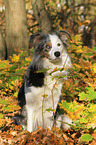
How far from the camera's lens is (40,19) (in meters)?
6.35

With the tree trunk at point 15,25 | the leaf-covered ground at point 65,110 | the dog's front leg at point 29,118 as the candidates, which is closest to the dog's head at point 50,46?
the leaf-covered ground at point 65,110

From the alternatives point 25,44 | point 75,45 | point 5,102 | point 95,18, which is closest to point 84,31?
point 95,18

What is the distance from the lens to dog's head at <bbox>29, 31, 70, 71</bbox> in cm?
345

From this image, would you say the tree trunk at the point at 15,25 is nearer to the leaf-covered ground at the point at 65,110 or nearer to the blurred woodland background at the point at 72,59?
the blurred woodland background at the point at 72,59

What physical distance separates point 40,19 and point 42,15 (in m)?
0.24

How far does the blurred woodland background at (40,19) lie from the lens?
601 cm

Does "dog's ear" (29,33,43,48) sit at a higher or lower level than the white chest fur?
higher

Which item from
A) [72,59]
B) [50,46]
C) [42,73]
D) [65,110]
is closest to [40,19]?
[72,59]

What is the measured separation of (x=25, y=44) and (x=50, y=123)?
9.79ft

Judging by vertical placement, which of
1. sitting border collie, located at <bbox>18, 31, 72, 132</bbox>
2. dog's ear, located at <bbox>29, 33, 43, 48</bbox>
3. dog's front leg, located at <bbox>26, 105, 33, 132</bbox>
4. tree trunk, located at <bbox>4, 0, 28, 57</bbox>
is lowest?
dog's front leg, located at <bbox>26, 105, 33, 132</bbox>

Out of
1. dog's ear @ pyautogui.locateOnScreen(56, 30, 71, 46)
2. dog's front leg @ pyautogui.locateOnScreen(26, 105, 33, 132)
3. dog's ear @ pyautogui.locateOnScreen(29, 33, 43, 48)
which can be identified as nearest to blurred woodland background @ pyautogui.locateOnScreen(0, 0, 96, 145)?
dog's front leg @ pyautogui.locateOnScreen(26, 105, 33, 132)

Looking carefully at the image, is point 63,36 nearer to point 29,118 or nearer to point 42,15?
point 29,118

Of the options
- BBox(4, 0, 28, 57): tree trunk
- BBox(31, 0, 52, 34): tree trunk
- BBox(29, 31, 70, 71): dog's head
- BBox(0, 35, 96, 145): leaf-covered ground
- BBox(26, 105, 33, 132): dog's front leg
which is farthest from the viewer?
BBox(4, 0, 28, 57): tree trunk

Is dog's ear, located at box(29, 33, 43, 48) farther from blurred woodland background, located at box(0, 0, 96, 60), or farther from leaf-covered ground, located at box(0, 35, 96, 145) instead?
blurred woodland background, located at box(0, 0, 96, 60)
